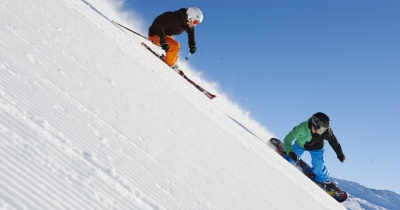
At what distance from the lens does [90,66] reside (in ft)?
14.5

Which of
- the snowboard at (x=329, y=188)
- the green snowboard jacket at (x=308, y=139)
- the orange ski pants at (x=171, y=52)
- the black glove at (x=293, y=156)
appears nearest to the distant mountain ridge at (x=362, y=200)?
the snowboard at (x=329, y=188)

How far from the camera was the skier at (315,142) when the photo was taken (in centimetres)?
932

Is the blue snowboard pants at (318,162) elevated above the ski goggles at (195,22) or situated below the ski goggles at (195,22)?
below

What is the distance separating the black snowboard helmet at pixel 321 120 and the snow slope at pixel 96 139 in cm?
382

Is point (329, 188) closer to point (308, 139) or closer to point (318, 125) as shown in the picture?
point (308, 139)

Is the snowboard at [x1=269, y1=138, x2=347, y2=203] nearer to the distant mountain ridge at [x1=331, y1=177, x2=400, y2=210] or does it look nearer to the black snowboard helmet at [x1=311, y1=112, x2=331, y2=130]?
the black snowboard helmet at [x1=311, y1=112, x2=331, y2=130]

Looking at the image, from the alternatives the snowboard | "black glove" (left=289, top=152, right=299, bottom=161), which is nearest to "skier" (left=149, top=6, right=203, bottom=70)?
"black glove" (left=289, top=152, right=299, bottom=161)

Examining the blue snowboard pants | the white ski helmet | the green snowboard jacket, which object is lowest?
the blue snowboard pants

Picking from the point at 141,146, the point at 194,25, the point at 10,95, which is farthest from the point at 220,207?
the point at 194,25

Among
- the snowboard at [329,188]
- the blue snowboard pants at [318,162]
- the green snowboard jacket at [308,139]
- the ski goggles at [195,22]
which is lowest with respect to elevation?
the snowboard at [329,188]

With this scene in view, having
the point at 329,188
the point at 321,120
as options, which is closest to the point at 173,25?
the point at 321,120

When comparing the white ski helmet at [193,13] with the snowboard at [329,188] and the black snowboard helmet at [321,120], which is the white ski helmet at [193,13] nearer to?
the black snowboard helmet at [321,120]

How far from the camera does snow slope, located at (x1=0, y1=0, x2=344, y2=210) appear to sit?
5.86ft

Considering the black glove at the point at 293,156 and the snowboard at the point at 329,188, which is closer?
the black glove at the point at 293,156
